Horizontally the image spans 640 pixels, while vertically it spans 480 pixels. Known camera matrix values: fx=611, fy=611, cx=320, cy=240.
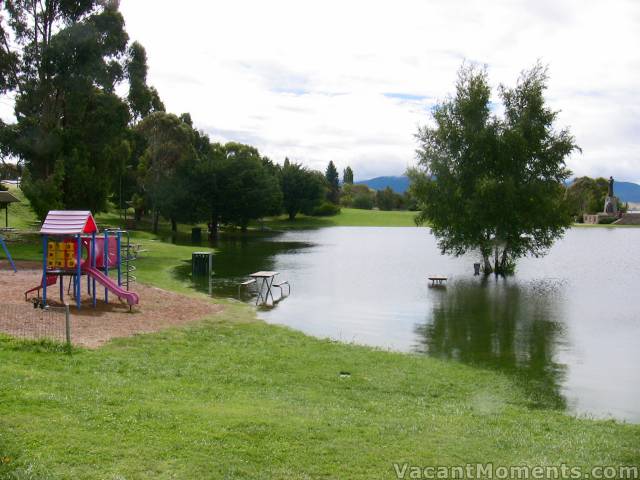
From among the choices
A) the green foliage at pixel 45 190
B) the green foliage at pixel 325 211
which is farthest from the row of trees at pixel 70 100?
the green foliage at pixel 325 211

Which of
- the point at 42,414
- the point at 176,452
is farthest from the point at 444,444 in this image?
the point at 42,414

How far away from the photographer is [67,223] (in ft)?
60.1

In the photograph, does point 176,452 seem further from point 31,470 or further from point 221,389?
point 221,389

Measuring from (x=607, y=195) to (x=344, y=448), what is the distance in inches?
5599

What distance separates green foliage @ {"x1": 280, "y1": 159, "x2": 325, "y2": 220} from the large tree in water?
71532mm

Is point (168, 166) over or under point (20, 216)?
over

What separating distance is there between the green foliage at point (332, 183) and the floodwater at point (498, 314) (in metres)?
106

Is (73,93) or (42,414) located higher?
(73,93)

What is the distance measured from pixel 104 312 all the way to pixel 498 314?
1345 centimetres

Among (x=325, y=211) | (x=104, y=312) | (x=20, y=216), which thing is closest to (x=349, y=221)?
(x=325, y=211)

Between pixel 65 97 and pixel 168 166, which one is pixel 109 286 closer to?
pixel 65 97

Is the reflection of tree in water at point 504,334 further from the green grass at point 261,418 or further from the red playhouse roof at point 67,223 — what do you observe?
the red playhouse roof at point 67,223

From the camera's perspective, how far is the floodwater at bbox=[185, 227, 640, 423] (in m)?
13.5

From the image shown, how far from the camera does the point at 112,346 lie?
1367cm
